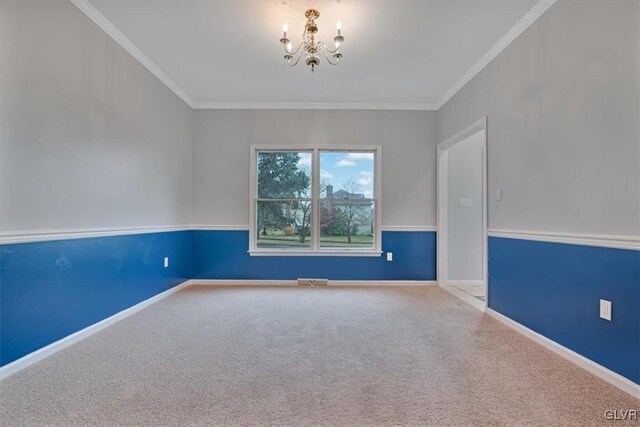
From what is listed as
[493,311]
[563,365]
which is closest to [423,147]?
[493,311]

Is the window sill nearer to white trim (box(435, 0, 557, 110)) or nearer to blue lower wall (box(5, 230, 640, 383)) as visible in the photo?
blue lower wall (box(5, 230, 640, 383))

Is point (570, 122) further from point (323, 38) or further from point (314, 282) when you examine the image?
point (314, 282)

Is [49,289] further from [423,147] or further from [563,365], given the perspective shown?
[423,147]

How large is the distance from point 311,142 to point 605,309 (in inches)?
140

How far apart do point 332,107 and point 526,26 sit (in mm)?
2428

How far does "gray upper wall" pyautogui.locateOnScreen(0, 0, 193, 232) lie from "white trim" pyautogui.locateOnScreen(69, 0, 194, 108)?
0.05 m

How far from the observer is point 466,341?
95.5 inches

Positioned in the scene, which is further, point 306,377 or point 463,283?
point 463,283

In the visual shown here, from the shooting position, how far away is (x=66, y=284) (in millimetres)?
2299

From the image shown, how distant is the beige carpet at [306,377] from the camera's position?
4.99 ft

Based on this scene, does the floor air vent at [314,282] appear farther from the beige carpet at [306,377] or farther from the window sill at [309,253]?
the beige carpet at [306,377]

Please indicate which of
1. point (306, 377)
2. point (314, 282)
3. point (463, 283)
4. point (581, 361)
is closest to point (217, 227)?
point (314, 282)

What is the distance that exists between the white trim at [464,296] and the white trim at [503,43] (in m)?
2.56

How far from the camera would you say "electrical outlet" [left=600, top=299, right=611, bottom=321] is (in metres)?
1.85
